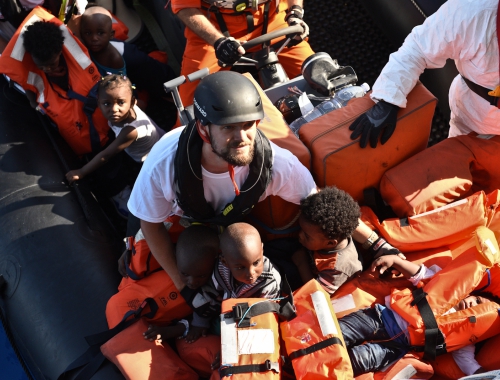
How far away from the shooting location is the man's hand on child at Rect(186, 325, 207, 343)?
203 cm

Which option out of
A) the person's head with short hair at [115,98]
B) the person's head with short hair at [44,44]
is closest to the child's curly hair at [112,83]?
the person's head with short hair at [115,98]

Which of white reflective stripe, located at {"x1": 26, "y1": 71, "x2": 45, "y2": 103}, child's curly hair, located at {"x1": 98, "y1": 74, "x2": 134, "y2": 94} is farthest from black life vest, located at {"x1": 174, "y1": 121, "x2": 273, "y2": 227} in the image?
white reflective stripe, located at {"x1": 26, "y1": 71, "x2": 45, "y2": 103}

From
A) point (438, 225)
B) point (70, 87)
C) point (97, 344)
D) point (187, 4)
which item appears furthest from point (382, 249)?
point (70, 87)

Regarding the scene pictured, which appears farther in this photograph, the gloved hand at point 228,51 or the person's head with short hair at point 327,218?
the gloved hand at point 228,51

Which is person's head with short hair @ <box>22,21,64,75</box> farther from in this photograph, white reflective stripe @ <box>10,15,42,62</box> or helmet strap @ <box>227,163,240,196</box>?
helmet strap @ <box>227,163,240,196</box>

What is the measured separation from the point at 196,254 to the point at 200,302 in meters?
0.20

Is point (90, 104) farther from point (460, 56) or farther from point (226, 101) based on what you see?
point (460, 56)

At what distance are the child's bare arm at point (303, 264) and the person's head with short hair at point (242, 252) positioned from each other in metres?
0.28

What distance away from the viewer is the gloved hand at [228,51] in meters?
2.52

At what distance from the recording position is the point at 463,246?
2.20 metres

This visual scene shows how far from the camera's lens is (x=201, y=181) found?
1887 mm

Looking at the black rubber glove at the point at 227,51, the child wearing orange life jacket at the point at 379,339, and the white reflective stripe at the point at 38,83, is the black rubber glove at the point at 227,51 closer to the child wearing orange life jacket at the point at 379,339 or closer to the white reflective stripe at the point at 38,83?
the white reflective stripe at the point at 38,83

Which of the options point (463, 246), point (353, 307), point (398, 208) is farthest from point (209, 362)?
point (463, 246)

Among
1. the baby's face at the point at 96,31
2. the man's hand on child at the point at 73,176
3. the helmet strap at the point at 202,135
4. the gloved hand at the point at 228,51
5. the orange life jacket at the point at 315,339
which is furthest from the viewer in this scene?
the baby's face at the point at 96,31
